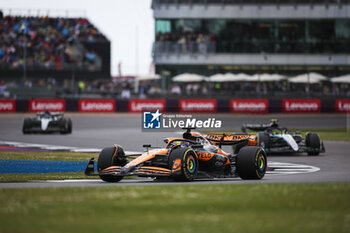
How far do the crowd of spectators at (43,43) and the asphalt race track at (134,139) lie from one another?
39.8ft

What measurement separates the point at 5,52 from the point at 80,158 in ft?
128

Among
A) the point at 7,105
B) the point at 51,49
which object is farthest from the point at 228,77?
the point at 7,105

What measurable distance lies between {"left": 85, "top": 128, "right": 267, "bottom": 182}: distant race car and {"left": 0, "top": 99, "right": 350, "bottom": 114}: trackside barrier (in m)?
30.7

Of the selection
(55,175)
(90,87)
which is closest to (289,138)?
(55,175)

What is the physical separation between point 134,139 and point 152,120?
12.3 metres

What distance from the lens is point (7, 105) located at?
143 feet

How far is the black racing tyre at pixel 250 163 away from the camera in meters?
12.9

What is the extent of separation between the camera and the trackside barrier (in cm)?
4444

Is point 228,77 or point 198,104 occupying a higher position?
point 228,77

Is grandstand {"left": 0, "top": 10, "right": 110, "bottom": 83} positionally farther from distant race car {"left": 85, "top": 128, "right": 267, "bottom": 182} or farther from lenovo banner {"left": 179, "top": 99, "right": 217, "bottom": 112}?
distant race car {"left": 85, "top": 128, "right": 267, "bottom": 182}

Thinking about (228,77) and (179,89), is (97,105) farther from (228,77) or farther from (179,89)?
(228,77)

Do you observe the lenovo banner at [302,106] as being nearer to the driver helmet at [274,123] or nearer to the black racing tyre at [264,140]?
the black racing tyre at [264,140]

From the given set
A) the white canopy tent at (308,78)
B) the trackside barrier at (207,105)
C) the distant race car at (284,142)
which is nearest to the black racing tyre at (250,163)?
the distant race car at (284,142)

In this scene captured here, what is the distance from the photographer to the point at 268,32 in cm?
5738
